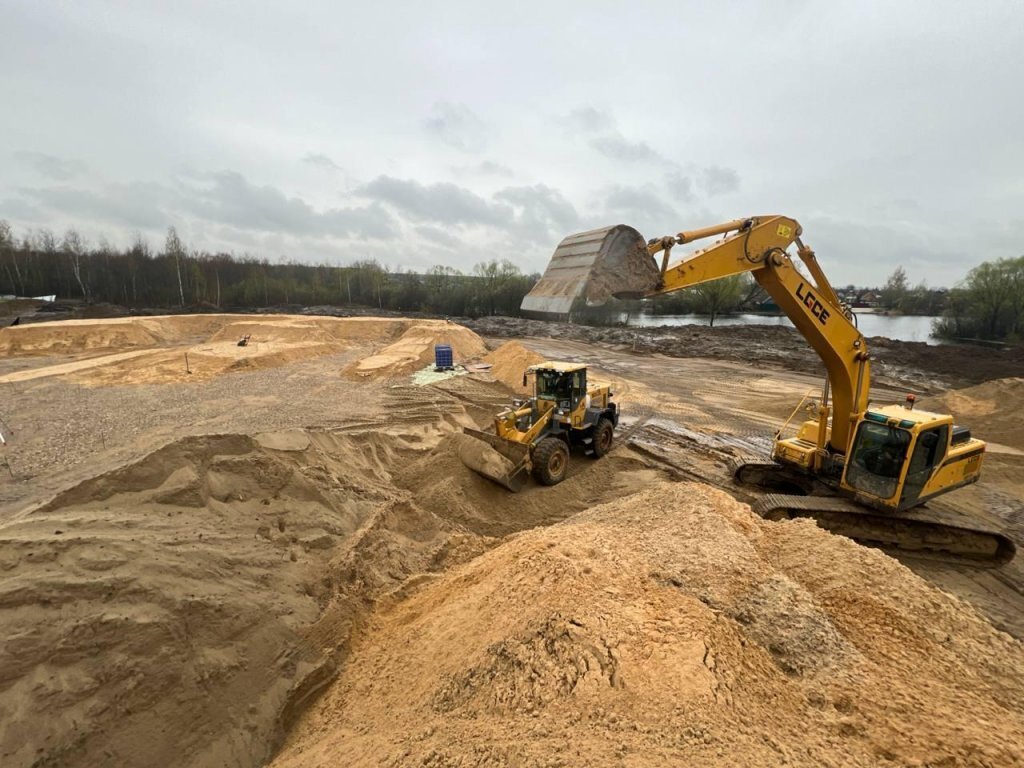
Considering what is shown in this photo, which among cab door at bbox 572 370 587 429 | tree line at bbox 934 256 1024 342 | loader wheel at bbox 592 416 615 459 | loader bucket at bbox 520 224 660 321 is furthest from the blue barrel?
tree line at bbox 934 256 1024 342

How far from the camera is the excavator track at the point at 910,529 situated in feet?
20.6

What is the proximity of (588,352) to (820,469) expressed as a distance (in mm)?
20668

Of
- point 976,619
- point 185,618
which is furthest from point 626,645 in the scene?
point 185,618

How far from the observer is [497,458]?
8148 millimetres

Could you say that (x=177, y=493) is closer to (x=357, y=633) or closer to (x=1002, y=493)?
(x=357, y=633)

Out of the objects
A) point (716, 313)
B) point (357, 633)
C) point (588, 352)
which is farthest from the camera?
point (716, 313)

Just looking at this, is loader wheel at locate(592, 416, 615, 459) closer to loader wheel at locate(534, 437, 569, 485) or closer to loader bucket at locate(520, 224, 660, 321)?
loader wheel at locate(534, 437, 569, 485)

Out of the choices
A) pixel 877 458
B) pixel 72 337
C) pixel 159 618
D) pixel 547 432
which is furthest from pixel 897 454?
pixel 72 337

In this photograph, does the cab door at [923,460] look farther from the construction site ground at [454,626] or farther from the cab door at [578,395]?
the cab door at [578,395]

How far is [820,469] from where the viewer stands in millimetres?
7359

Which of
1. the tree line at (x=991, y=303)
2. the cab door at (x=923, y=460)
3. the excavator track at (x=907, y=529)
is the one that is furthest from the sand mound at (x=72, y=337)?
the tree line at (x=991, y=303)

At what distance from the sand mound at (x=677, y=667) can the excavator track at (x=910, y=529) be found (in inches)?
76.4

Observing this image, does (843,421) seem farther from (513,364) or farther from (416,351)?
(416,351)

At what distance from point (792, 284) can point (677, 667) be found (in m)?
5.39
